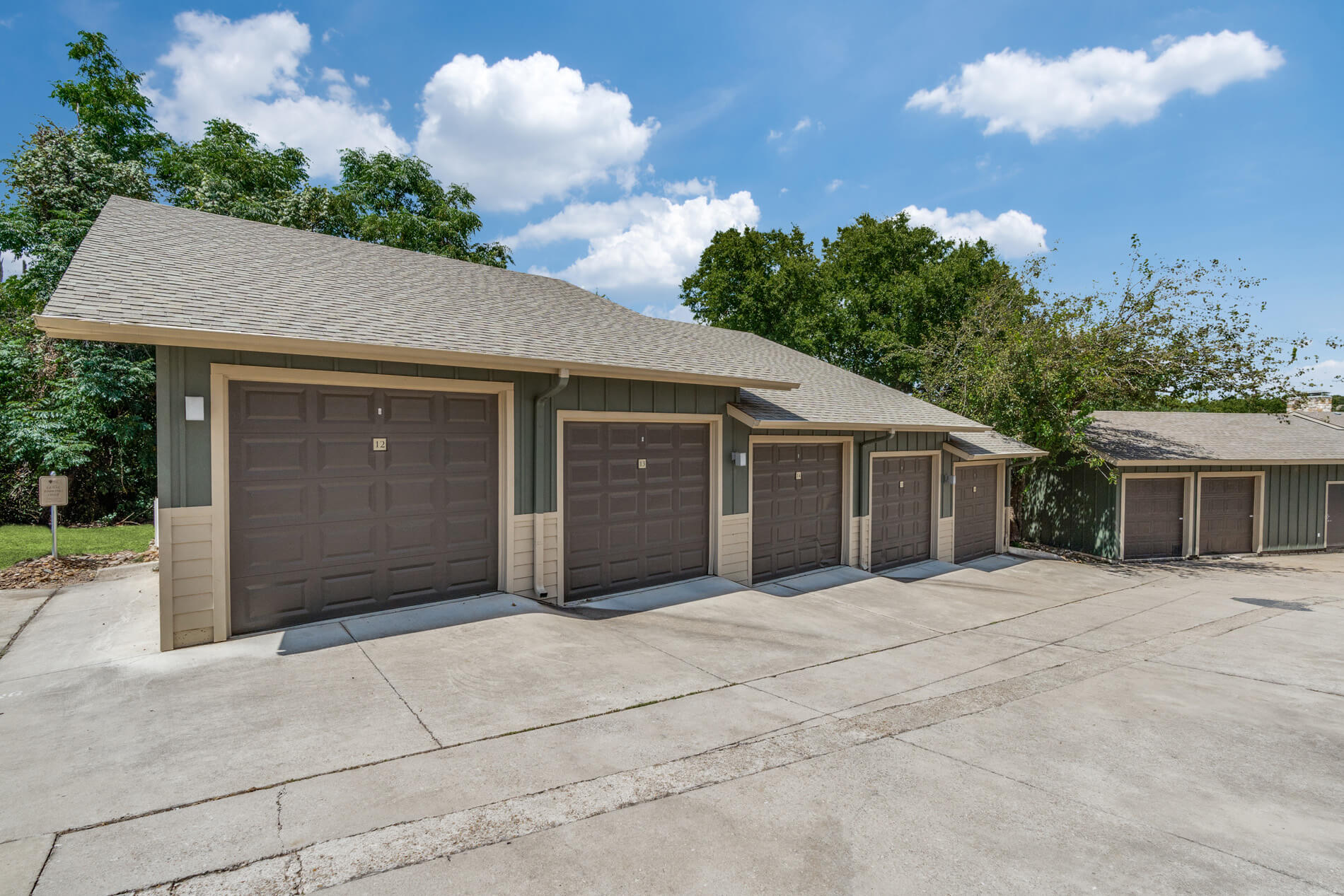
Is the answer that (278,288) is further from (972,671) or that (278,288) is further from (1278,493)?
(1278,493)

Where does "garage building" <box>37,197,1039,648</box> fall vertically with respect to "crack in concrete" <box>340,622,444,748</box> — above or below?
above

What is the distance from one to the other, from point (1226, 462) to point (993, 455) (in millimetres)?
7615

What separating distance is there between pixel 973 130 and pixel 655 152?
7379 mm

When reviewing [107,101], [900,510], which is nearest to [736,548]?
[900,510]

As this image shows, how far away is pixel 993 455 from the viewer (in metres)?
13.3

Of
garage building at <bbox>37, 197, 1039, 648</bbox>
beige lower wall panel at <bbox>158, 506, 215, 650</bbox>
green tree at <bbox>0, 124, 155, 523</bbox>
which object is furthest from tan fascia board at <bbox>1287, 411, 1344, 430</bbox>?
green tree at <bbox>0, 124, 155, 523</bbox>

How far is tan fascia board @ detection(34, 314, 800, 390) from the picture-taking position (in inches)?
181

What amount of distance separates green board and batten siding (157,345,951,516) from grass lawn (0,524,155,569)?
23.9ft

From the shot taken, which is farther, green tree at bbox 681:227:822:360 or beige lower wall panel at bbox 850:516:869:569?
green tree at bbox 681:227:822:360

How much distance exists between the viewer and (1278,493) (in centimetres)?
1702

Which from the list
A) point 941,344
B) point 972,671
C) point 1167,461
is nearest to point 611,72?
point 972,671

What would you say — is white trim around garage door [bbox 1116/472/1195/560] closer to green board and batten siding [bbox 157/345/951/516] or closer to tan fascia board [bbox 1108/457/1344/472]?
tan fascia board [bbox 1108/457/1344/472]

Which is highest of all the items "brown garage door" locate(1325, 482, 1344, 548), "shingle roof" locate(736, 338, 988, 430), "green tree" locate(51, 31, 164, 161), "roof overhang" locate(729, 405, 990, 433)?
"green tree" locate(51, 31, 164, 161)

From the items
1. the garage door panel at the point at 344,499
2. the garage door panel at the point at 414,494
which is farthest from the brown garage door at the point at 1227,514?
the garage door panel at the point at 344,499
